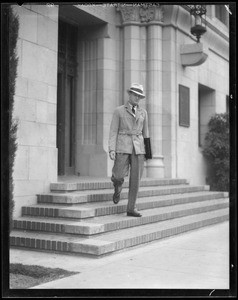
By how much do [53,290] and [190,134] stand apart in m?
9.48

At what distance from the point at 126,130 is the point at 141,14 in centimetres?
506

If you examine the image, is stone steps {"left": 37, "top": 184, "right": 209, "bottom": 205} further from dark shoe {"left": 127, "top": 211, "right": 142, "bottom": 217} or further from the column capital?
the column capital

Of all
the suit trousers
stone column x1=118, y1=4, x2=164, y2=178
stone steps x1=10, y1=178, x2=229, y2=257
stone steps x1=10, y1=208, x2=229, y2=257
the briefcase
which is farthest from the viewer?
stone column x1=118, y1=4, x2=164, y2=178

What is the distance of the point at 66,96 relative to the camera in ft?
37.3

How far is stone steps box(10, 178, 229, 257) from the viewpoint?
21.8 ft

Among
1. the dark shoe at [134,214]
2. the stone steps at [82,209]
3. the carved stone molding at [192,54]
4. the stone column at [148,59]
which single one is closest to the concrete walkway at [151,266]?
the dark shoe at [134,214]

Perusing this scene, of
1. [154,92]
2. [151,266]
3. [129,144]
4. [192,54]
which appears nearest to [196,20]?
[192,54]

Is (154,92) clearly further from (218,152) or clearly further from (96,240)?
(96,240)

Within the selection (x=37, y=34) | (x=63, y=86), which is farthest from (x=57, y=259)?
(x=63, y=86)

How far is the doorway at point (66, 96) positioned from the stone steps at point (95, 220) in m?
2.35

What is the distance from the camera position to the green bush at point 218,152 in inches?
557

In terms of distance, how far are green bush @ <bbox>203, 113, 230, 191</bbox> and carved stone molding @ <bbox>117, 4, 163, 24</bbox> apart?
13.5 ft

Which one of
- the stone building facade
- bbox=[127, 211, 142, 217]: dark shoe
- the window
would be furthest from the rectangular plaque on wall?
bbox=[127, 211, 142, 217]: dark shoe

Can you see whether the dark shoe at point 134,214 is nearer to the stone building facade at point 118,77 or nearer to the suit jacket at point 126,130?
the suit jacket at point 126,130
